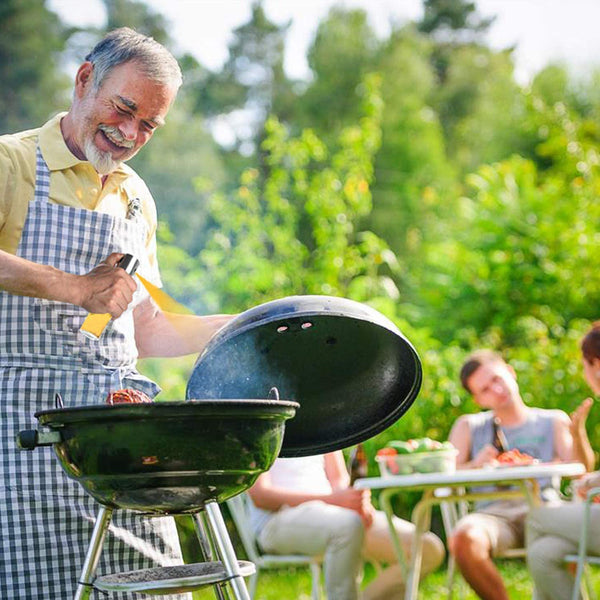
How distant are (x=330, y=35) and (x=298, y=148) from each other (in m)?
15.2

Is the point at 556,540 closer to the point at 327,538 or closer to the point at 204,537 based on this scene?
the point at 327,538

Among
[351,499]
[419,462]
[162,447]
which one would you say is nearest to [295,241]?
[351,499]

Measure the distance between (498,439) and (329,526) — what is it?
3.25 ft

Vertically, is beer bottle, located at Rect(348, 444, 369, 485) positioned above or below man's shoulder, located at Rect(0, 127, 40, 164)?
below

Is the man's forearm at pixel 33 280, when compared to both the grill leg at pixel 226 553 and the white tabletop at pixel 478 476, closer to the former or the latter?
the grill leg at pixel 226 553

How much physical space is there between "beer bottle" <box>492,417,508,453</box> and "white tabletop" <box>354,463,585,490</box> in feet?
2.35

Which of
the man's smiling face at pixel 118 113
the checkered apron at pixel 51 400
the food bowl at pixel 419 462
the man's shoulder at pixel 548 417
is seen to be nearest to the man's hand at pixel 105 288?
the checkered apron at pixel 51 400

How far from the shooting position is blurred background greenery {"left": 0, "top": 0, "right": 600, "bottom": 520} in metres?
8.41

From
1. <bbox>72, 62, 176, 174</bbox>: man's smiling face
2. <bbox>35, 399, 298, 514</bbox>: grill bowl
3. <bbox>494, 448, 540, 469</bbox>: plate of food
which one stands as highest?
<bbox>72, 62, 176, 174</bbox>: man's smiling face

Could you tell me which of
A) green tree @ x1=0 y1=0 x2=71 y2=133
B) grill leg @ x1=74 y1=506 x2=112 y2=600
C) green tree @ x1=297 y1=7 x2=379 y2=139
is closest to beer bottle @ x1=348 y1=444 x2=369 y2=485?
grill leg @ x1=74 y1=506 x2=112 y2=600

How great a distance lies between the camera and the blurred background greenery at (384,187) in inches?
331

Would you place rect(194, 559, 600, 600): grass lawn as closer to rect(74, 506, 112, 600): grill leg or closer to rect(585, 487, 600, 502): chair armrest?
rect(585, 487, 600, 502): chair armrest

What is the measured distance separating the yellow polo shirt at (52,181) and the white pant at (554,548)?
2.24 metres

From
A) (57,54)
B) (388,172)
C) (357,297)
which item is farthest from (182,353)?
(388,172)
